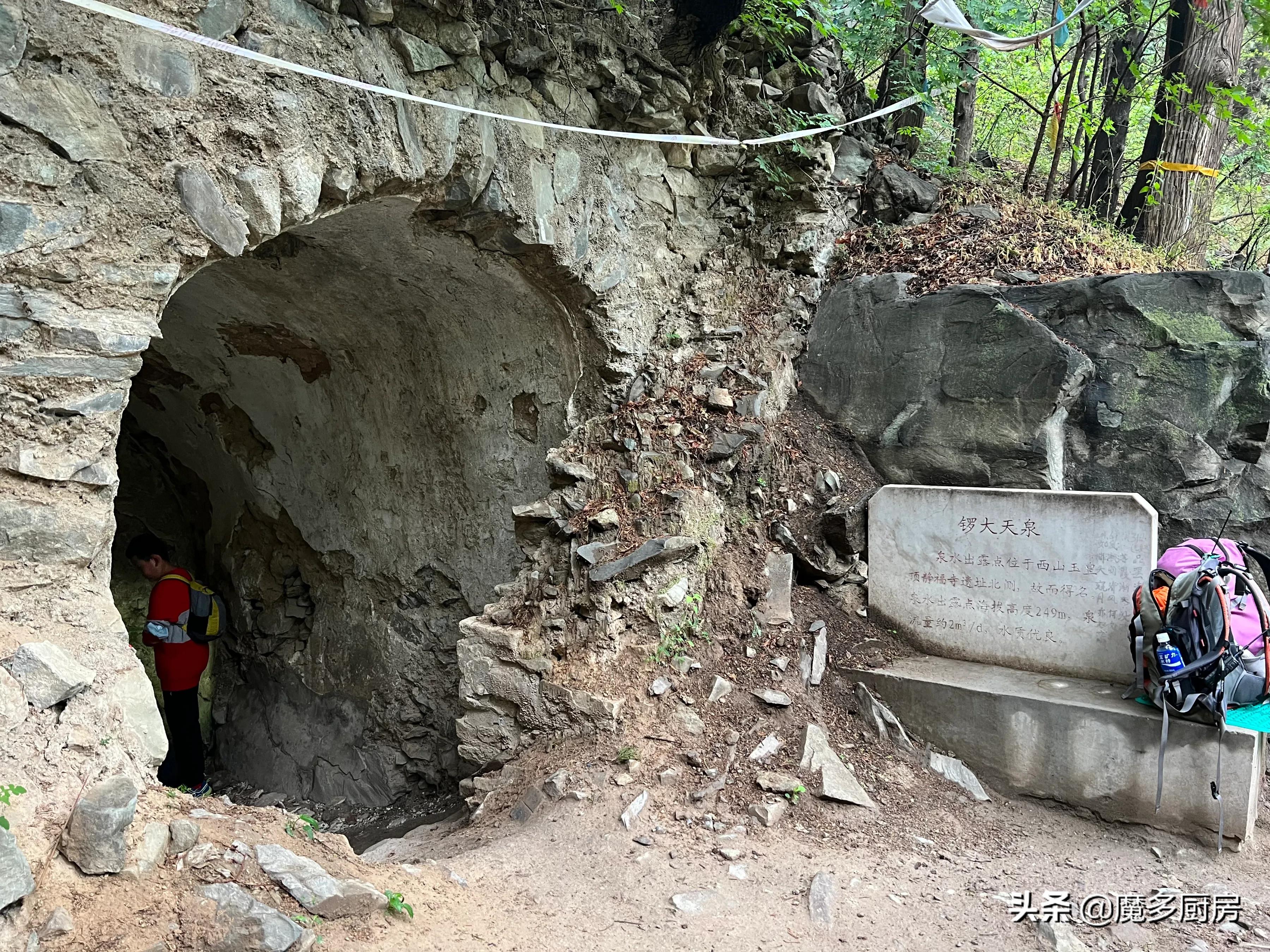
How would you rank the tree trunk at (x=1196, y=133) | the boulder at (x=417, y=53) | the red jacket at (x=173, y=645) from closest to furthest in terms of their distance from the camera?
1. the boulder at (x=417, y=53)
2. the red jacket at (x=173, y=645)
3. the tree trunk at (x=1196, y=133)

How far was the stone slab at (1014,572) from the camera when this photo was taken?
3.66 m

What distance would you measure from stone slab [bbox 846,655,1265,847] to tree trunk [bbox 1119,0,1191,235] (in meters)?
4.48

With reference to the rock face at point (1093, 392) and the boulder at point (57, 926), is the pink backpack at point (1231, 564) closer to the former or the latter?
the rock face at point (1093, 392)

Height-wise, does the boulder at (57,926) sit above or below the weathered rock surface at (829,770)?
above

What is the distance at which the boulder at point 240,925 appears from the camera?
1958mm

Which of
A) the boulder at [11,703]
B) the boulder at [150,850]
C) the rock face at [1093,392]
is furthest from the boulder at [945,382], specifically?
the boulder at [11,703]

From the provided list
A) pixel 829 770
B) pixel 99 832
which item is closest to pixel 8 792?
pixel 99 832

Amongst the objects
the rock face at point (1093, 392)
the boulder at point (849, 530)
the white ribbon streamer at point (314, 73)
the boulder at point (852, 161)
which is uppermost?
the boulder at point (852, 161)

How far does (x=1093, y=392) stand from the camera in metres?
4.41

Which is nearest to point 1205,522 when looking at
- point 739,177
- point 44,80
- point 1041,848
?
point 1041,848

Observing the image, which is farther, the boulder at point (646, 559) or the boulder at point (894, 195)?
the boulder at point (894, 195)

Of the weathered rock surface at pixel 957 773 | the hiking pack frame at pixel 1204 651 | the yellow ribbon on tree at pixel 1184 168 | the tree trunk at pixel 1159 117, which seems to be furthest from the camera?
the tree trunk at pixel 1159 117

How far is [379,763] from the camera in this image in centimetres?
507

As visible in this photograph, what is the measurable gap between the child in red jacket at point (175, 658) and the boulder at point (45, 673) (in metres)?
3.24
